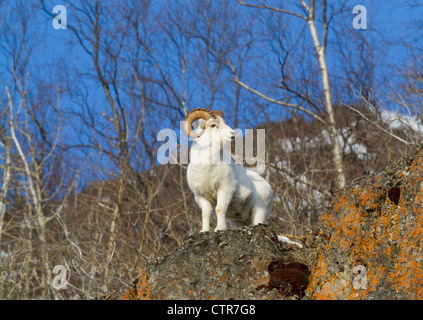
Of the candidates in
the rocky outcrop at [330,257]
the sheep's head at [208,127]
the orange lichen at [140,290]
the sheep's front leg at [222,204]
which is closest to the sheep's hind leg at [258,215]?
the sheep's front leg at [222,204]

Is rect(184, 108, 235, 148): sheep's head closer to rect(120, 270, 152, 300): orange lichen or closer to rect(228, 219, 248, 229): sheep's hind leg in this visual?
rect(228, 219, 248, 229): sheep's hind leg

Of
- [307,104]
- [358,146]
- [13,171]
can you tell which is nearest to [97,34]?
[13,171]

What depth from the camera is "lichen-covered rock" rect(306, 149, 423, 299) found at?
7355mm

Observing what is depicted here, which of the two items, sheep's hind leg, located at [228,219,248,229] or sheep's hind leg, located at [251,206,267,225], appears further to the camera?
sheep's hind leg, located at [228,219,248,229]

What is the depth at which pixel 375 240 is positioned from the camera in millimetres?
7898

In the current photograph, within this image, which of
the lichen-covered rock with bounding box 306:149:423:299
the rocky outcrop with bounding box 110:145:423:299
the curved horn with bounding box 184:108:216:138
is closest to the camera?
the lichen-covered rock with bounding box 306:149:423:299

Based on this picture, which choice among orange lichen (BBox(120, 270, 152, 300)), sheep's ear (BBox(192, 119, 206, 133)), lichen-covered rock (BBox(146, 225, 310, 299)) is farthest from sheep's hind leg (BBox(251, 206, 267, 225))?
orange lichen (BBox(120, 270, 152, 300))

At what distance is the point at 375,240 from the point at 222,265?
5.91 feet

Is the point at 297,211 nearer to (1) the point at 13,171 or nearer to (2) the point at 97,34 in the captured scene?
(1) the point at 13,171

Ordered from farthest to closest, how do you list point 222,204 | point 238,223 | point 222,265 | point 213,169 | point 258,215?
point 238,223 → point 258,215 → point 222,204 → point 213,169 → point 222,265

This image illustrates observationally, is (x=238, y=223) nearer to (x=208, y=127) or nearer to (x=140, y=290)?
(x=208, y=127)

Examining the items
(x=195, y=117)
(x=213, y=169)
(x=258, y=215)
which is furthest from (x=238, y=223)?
(x=195, y=117)

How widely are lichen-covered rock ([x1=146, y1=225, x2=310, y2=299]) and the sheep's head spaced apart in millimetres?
1222

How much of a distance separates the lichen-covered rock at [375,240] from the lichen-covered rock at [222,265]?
0.53 meters
